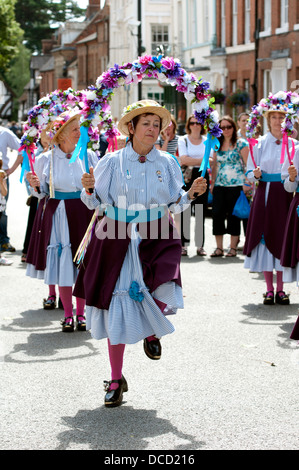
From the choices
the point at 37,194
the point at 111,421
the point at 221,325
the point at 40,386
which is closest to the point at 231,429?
the point at 111,421

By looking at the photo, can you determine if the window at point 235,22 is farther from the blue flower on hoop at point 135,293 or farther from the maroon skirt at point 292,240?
the blue flower on hoop at point 135,293

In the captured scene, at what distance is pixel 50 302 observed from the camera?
9.77 meters

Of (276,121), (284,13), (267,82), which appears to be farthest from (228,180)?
(267,82)

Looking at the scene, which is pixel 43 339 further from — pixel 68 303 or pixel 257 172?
pixel 257 172

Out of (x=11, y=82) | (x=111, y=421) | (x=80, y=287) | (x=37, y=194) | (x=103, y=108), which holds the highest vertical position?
(x=11, y=82)

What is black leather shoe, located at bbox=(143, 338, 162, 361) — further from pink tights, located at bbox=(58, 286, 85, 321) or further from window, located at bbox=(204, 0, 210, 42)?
window, located at bbox=(204, 0, 210, 42)

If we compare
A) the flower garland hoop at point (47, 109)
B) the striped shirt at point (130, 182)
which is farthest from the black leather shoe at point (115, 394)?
the flower garland hoop at point (47, 109)

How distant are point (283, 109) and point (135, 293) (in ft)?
14.0

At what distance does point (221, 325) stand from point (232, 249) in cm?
519

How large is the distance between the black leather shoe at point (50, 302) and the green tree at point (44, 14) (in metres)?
107

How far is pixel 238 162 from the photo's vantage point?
14.0 m

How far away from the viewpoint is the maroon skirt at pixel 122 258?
6176 mm

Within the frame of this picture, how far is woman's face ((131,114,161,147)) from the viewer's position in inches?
247
